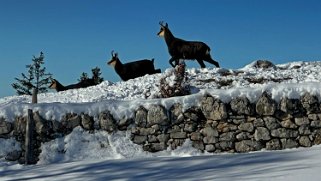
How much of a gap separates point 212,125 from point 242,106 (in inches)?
28.9

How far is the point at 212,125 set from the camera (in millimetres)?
10312

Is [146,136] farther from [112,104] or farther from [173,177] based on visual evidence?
[173,177]

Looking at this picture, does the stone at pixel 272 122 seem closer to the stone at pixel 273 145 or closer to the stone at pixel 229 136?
the stone at pixel 273 145

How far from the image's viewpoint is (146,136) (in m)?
10.5

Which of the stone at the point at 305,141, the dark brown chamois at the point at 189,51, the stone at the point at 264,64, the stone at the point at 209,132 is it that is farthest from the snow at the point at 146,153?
the dark brown chamois at the point at 189,51

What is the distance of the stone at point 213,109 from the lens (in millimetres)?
10234

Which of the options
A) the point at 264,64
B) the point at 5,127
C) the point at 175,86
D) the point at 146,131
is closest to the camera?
the point at 146,131

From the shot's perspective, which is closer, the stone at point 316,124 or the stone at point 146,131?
the stone at point 316,124

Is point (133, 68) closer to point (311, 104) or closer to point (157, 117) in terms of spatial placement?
point (157, 117)

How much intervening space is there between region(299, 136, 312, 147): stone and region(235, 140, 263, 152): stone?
0.79 m

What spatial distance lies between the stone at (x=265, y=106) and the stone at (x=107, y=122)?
121 inches

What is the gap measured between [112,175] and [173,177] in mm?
1114

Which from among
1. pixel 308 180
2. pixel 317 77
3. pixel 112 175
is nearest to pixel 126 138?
pixel 112 175

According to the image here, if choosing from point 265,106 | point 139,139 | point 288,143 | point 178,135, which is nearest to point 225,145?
point 178,135
